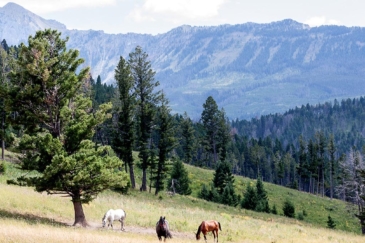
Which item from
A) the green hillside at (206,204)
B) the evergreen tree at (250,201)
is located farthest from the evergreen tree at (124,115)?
the evergreen tree at (250,201)

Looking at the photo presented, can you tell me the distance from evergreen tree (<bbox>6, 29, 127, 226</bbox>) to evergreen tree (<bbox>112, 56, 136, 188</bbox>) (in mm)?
25466

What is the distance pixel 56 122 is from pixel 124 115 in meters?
27.8

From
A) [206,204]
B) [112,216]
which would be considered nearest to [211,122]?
[206,204]

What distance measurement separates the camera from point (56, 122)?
2452 cm

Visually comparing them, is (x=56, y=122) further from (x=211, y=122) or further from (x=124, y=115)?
(x=211, y=122)

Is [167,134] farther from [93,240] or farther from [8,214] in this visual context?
[93,240]

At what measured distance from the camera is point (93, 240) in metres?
16.5

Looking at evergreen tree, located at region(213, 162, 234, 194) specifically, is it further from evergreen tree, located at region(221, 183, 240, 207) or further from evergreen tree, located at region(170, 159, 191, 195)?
evergreen tree, located at region(221, 183, 240, 207)

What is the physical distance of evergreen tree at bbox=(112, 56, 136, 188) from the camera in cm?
5094

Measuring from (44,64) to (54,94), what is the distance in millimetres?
2072

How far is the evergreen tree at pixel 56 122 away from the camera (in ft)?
73.8

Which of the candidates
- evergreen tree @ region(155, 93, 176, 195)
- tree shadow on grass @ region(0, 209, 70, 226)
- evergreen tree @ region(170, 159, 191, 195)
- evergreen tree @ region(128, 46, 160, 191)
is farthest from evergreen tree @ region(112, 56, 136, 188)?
tree shadow on grass @ region(0, 209, 70, 226)

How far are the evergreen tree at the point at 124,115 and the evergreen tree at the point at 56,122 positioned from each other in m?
25.5

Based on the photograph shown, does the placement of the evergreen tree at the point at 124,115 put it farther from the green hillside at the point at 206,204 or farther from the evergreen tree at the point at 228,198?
the evergreen tree at the point at 228,198
